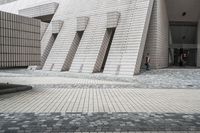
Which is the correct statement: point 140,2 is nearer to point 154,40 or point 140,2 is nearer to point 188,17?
point 154,40

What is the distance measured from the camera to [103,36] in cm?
2047

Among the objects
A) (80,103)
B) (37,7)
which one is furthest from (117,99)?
(37,7)

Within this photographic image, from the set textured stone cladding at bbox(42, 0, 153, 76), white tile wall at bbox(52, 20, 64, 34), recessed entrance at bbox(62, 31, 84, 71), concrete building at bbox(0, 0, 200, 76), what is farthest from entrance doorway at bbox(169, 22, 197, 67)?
white tile wall at bbox(52, 20, 64, 34)

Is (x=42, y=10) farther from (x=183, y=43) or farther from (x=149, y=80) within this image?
(x=149, y=80)

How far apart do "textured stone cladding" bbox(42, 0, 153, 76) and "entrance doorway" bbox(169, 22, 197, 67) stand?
28.7 ft

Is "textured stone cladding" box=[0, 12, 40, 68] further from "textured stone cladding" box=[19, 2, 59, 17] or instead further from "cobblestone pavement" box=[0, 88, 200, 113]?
"textured stone cladding" box=[19, 2, 59, 17]

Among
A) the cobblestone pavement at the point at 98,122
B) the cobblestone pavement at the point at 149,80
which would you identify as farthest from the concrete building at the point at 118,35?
the cobblestone pavement at the point at 98,122

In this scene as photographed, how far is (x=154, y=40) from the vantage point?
822 inches

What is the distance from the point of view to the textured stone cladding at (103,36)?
1800 cm

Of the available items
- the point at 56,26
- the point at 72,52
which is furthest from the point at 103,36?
the point at 56,26

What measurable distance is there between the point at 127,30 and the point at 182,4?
8406 millimetres

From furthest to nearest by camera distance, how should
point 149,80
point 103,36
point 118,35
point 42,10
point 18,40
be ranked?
point 42,10
point 103,36
point 118,35
point 149,80
point 18,40

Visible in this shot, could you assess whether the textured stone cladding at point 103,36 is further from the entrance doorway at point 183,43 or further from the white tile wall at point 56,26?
the entrance doorway at point 183,43

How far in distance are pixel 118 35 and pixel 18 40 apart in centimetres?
937
